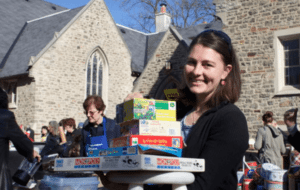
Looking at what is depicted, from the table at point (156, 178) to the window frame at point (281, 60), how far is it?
439 inches

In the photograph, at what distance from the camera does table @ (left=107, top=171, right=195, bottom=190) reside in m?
1.17

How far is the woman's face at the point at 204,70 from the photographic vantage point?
5.04 feet

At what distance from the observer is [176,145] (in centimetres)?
139

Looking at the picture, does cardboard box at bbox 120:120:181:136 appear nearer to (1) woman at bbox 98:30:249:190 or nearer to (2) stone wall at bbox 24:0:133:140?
(1) woman at bbox 98:30:249:190

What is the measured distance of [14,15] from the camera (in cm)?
2339

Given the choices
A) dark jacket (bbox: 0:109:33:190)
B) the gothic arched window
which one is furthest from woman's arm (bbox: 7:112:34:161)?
the gothic arched window

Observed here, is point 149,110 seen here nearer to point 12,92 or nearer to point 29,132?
point 29,132

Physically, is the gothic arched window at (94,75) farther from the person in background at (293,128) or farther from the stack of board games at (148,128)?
the stack of board games at (148,128)

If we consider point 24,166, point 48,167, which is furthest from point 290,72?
point 24,166

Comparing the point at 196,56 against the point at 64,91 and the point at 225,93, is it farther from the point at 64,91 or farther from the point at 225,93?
the point at 64,91

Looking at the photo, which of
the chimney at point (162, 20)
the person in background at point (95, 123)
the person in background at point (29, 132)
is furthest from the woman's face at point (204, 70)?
the chimney at point (162, 20)

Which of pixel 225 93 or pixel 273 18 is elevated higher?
pixel 273 18

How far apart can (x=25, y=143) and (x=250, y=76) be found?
9.97m

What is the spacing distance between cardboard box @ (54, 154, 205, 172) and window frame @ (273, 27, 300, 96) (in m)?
11.1
